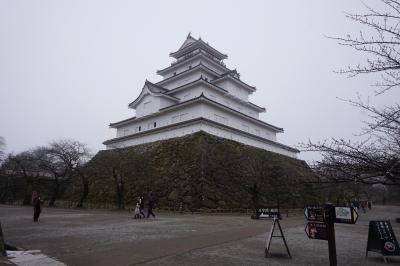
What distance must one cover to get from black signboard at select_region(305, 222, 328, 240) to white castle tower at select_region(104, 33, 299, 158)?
19.9m

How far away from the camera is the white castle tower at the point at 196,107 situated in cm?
2720

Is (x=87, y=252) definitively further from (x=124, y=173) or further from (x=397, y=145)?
(x=124, y=173)

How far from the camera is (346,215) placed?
4945 millimetres

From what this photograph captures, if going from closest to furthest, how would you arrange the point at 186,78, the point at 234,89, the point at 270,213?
the point at 270,213, the point at 234,89, the point at 186,78

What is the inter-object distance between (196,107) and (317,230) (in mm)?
22595

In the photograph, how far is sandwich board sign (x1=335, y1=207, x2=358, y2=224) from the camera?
4.86 meters

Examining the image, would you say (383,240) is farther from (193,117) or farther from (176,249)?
(193,117)

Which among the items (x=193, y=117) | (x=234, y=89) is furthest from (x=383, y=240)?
(x=234, y=89)

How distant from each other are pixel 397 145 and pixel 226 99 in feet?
92.7

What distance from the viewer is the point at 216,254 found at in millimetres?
6562

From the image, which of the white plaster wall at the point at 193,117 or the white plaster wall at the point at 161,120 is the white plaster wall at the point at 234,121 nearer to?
the white plaster wall at the point at 193,117

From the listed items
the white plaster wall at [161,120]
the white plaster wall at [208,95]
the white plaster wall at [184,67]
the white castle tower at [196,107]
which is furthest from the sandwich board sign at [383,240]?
the white plaster wall at [184,67]

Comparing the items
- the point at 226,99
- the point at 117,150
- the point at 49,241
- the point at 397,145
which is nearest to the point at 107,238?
the point at 49,241

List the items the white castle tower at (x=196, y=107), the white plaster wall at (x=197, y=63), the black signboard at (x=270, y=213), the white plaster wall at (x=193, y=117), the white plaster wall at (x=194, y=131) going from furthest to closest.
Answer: the white plaster wall at (x=197, y=63) → the white plaster wall at (x=193, y=117) → the white castle tower at (x=196, y=107) → the white plaster wall at (x=194, y=131) → the black signboard at (x=270, y=213)
